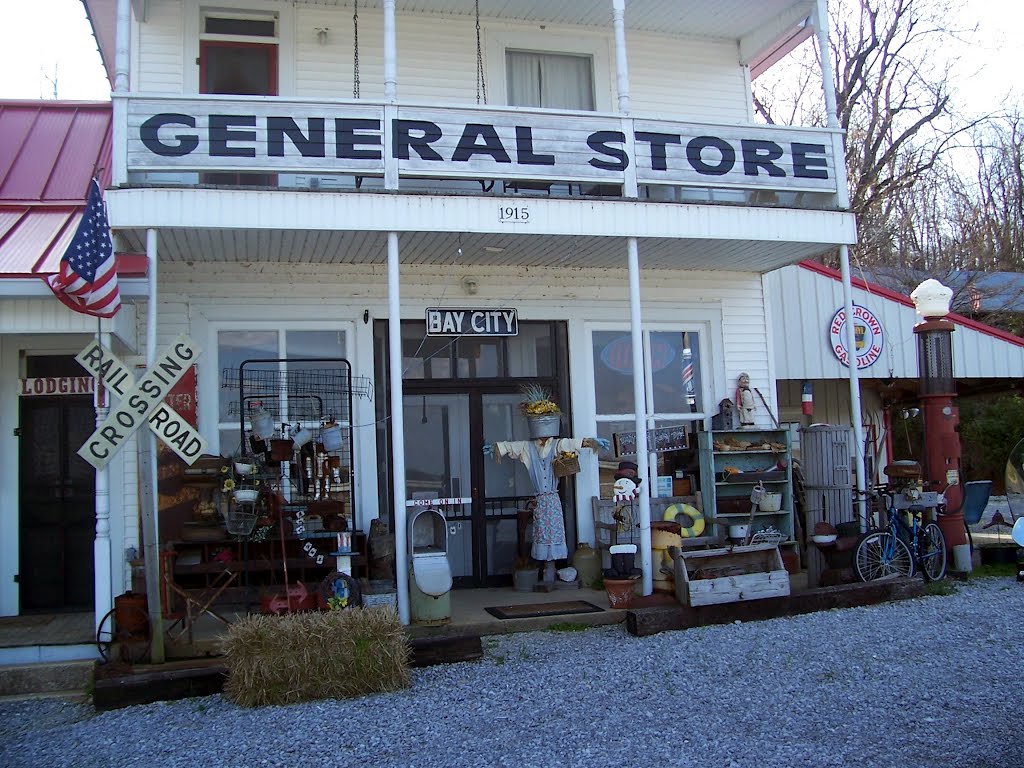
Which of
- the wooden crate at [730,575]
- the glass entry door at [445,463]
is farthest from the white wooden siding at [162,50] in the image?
the wooden crate at [730,575]

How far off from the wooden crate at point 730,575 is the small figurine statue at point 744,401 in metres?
2.34

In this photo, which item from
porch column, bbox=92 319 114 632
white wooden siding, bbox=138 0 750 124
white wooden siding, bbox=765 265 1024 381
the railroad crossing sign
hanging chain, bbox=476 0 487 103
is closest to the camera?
the railroad crossing sign

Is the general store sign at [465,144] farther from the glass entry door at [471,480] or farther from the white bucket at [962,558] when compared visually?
the white bucket at [962,558]

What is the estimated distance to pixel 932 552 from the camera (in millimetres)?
9867

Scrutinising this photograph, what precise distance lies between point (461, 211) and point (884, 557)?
5309 millimetres

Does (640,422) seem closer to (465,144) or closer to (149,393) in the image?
(465,144)

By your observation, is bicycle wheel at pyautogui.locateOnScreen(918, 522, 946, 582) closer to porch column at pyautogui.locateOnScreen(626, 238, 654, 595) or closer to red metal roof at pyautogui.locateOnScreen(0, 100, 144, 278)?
porch column at pyautogui.locateOnScreen(626, 238, 654, 595)

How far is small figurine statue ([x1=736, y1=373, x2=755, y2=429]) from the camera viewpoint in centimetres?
1113

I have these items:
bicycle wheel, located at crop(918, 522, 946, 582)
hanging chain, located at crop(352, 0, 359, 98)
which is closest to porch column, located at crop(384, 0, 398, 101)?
hanging chain, located at crop(352, 0, 359, 98)

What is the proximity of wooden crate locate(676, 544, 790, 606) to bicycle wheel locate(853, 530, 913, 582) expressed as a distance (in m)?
1.15

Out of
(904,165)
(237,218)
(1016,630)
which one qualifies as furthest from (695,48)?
(904,165)

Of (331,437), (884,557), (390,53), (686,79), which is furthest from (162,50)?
(884,557)

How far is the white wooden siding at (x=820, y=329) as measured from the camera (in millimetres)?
12391

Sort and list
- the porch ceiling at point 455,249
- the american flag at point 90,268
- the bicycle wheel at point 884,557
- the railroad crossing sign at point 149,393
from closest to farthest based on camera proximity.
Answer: the railroad crossing sign at point 149,393, the american flag at point 90,268, the porch ceiling at point 455,249, the bicycle wheel at point 884,557
